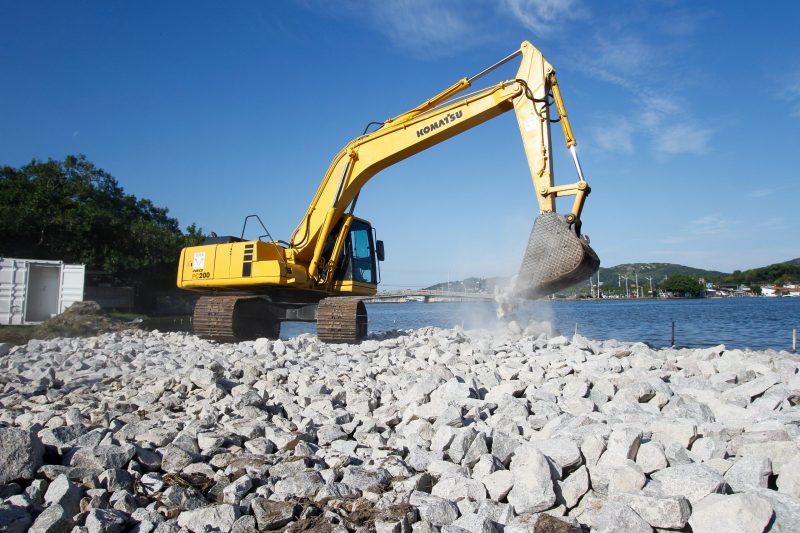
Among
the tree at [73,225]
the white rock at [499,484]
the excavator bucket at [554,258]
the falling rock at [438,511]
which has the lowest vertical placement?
the falling rock at [438,511]

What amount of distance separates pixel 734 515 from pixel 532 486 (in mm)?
926

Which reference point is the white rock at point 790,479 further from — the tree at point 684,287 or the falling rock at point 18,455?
the tree at point 684,287

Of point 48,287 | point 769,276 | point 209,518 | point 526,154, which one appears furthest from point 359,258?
point 769,276

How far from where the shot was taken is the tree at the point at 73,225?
24516 millimetres

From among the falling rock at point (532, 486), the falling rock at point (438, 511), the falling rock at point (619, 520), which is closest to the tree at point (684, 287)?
the falling rock at point (532, 486)

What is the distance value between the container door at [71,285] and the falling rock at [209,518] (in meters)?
20.0

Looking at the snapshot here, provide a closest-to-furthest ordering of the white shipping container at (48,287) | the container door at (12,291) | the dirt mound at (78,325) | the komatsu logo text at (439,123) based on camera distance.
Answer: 1. the komatsu logo text at (439,123)
2. the dirt mound at (78,325)
3. the container door at (12,291)
4. the white shipping container at (48,287)

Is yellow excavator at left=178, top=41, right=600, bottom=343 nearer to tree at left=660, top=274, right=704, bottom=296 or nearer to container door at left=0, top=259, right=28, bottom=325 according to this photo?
container door at left=0, top=259, right=28, bottom=325

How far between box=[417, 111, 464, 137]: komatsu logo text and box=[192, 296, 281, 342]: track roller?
4.58m

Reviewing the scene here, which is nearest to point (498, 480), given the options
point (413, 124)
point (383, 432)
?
point (383, 432)

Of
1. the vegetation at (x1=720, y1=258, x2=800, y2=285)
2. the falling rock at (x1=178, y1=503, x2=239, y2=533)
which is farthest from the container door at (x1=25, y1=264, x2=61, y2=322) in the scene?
the vegetation at (x1=720, y1=258, x2=800, y2=285)

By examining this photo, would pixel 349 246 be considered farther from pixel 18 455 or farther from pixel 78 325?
pixel 78 325

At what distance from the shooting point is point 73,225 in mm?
25484

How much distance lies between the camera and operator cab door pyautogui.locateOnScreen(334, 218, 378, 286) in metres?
10.9
